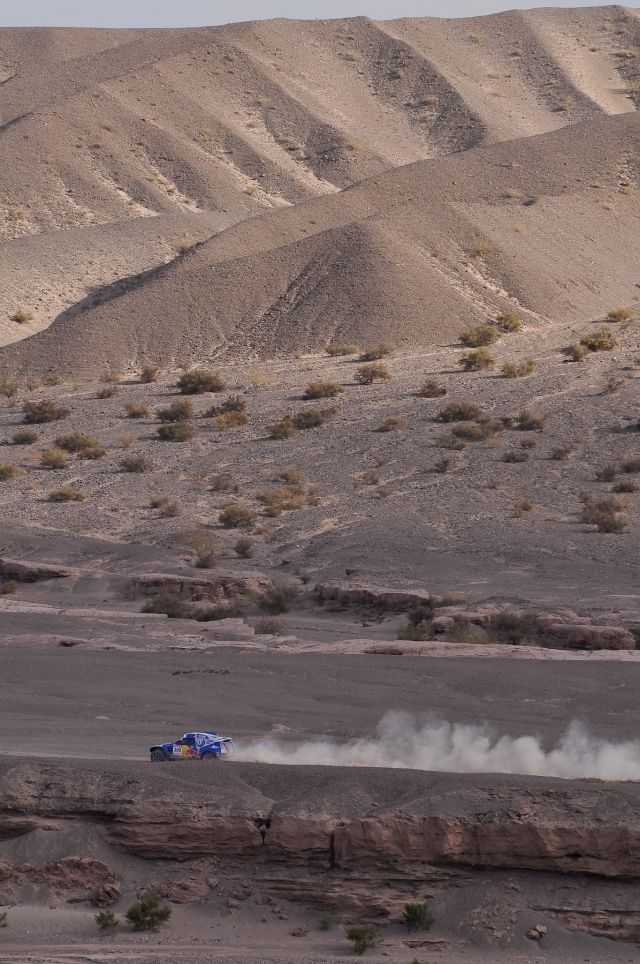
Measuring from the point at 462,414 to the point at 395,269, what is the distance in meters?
13.5

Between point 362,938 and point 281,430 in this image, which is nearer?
point 362,938

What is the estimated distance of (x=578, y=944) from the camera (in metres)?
9.14

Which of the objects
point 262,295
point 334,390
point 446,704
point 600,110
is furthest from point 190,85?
point 446,704

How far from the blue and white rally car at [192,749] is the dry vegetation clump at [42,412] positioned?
27061 millimetres

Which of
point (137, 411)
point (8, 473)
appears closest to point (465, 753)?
point (8, 473)

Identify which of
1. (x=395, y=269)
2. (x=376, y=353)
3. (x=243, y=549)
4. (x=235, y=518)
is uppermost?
(x=395, y=269)

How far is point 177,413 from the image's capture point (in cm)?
3794

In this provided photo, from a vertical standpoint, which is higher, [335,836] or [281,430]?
[281,430]

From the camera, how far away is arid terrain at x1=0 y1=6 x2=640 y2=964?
977cm

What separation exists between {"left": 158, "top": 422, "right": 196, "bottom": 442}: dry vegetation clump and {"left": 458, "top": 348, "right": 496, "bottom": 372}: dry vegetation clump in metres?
9.26

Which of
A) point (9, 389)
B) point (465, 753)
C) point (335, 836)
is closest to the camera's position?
point (335, 836)

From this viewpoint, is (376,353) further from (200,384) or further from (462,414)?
(462,414)

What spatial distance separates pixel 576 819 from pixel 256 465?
24.9 m

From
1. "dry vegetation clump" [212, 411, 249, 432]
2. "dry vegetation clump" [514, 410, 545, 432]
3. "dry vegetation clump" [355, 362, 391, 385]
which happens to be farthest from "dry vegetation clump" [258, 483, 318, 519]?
"dry vegetation clump" [355, 362, 391, 385]
